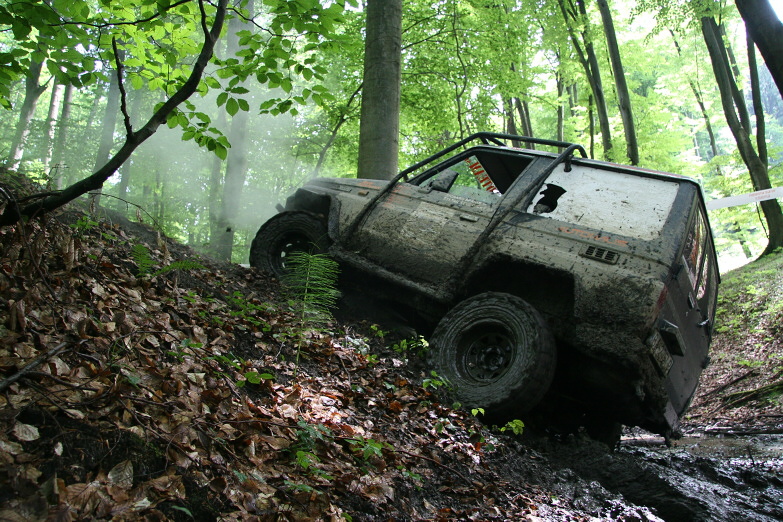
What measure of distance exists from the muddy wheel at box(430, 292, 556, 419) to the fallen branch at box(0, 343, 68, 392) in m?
2.89

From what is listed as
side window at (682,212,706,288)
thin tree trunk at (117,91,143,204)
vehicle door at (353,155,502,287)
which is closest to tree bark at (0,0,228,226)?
vehicle door at (353,155,502,287)

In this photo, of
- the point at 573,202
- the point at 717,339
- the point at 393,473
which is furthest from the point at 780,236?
the point at 393,473

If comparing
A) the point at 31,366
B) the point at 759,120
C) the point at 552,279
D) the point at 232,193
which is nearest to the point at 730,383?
the point at 552,279

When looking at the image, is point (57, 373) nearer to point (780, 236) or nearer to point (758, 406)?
point (758, 406)

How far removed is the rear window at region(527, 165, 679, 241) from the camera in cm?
441

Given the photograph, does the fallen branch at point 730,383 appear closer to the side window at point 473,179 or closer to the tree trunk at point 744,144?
the side window at point 473,179

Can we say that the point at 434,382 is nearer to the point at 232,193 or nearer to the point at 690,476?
the point at 690,476

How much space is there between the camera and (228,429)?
248cm

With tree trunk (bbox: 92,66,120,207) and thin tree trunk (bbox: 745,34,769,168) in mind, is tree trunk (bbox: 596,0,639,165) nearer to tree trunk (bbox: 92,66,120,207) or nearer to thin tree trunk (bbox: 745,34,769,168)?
thin tree trunk (bbox: 745,34,769,168)

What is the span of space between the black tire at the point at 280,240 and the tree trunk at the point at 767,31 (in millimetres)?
4652

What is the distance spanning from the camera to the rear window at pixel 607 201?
441 cm

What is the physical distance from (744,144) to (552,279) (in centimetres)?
1103

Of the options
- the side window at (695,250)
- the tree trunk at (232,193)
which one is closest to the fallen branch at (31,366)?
the side window at (695,250)

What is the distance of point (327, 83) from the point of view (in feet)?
52.5
